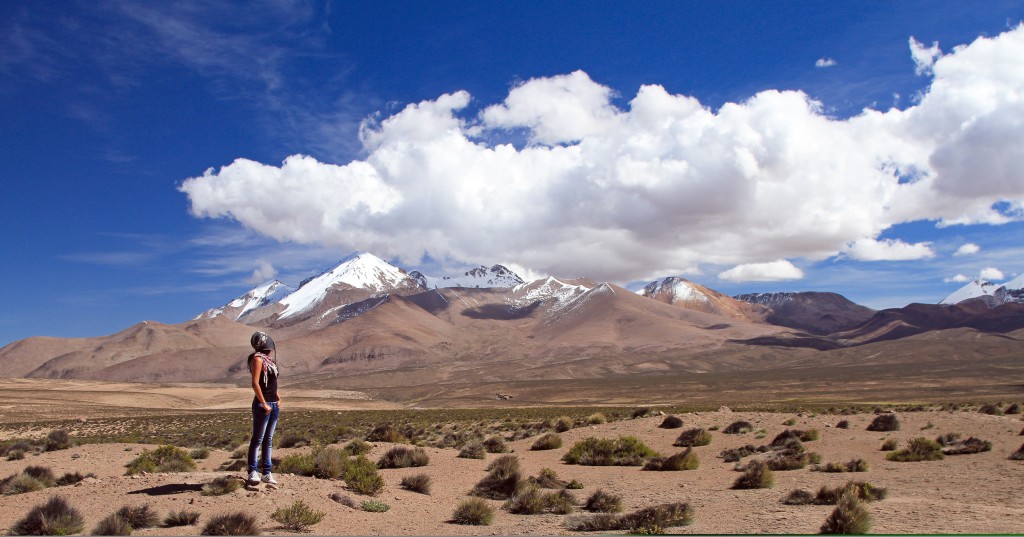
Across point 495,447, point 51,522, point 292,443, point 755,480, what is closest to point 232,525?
point 51,522

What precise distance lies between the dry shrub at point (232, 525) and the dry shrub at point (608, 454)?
11.5 metres

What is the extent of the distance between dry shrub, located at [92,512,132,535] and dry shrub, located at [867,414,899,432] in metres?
25.1

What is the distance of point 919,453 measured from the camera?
18.0m

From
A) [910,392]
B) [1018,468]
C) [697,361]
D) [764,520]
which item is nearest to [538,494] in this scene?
[764,520]

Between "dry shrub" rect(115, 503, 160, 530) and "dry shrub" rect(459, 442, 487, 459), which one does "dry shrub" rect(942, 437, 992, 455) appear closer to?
"dry shrub" rect(459, 442, 487, 459)

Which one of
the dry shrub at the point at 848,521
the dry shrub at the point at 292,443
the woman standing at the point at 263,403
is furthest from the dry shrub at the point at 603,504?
the dry shrub at the point at 292,443

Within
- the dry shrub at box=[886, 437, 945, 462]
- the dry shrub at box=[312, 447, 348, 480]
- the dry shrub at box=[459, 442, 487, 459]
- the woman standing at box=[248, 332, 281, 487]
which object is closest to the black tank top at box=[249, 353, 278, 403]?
the woman standing at box=[248, 332, 281, 487]

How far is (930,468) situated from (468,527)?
1261cm

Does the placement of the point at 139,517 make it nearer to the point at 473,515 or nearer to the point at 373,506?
the point at 373,506

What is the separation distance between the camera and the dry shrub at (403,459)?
672 inches

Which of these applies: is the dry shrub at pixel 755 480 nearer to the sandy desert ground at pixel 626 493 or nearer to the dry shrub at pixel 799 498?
the sandy desert ground at pixel 626 493

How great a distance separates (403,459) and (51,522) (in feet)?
30.0

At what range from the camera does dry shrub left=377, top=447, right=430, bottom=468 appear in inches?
672

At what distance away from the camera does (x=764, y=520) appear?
10.1 meters
